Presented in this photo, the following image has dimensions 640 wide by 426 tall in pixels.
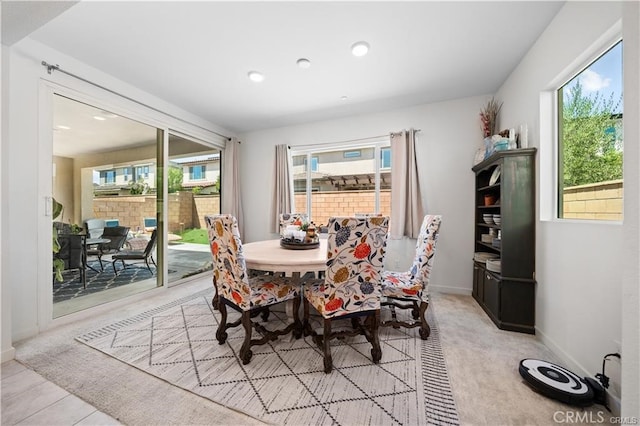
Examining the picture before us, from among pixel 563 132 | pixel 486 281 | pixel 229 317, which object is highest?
pixel 563 132

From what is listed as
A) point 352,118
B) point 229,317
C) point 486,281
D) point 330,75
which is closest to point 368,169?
point 352,118

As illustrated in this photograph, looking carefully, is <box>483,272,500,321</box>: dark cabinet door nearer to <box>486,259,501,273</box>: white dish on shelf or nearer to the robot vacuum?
<box>486,259,501,273</box>: white dish on shelf

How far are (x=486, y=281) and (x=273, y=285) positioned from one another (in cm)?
223

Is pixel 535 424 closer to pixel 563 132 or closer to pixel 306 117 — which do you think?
pixel 563 132

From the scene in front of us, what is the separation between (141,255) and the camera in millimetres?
3266

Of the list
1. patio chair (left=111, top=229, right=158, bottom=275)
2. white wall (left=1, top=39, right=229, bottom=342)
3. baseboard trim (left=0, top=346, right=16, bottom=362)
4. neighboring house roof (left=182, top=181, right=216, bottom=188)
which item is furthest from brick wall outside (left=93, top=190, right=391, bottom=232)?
baseboard trim (left=0, top=346, right=16, bottom=362)

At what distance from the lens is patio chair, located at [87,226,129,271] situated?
2.96 m

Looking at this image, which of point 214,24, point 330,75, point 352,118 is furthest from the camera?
point 352,118

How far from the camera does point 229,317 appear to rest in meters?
2.47

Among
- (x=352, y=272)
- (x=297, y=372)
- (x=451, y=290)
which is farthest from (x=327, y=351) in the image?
(x=451, y=290)

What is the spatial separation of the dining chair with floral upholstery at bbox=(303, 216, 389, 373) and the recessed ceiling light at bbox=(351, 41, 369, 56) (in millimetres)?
1645

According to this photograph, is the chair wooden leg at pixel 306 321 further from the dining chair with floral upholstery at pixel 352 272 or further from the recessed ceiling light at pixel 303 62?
the recessed ceiling light at pixel 303 62

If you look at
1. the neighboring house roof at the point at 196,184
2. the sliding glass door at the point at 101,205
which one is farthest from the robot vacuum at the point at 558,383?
the neighboring house roof at the point at 196,184

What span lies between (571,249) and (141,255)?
4478 mm
